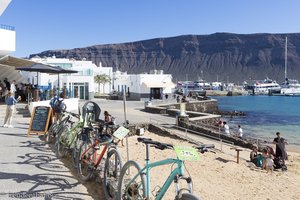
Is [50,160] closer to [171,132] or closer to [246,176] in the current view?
[246,176]

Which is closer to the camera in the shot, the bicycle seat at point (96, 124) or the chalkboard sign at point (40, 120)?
the bicycle seat at point (96, 124)

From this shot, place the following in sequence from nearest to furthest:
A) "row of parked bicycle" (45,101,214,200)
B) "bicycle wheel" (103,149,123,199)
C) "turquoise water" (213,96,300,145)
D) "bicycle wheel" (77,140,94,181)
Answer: "row of parked bicycle" (45,101,214,200) < "bicycle wheel" (103,149,123,199) < "bicycle wheel" (77,140,94,181) < "turquoise water" (213,96,300,145)

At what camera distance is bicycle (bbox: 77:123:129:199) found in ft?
19.1

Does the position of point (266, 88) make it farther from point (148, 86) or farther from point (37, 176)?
point (37, 176)

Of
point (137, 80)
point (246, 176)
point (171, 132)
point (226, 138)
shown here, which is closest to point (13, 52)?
point (171, 132)

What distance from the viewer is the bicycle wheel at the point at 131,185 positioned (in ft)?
15.7

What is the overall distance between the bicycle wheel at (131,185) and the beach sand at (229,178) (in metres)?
2.54

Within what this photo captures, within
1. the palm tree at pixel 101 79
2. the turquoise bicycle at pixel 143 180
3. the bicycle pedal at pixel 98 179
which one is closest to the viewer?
the turquoise bicycle at pixel 143 180

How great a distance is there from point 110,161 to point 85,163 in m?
1.02

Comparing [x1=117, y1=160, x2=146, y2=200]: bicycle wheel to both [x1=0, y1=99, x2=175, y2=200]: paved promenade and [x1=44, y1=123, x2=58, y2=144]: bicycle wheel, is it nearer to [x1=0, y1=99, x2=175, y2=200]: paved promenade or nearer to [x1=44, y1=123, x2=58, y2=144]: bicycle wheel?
[x1=0, y1=99, x2=175, y2=200]: paved promenade

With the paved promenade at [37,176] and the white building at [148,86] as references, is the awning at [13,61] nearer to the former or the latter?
the paved promenade at [37,176]

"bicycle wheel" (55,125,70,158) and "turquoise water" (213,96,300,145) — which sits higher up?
"bicycle wheel" (55,125,70,158)

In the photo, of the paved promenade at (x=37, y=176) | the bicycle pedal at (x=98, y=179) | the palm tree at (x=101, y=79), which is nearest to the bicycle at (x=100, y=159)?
the bicycle pedal at (x=98, y=179)

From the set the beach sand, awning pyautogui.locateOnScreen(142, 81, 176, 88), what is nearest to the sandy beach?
the beach sand
